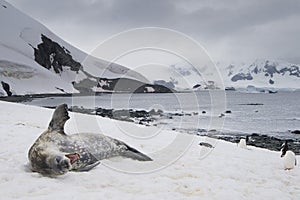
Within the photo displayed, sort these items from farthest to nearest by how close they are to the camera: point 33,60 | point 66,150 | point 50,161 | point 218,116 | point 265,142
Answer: point 33,60
point 218,116
point 265,142
point 66,150
point 50,161

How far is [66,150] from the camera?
773cm

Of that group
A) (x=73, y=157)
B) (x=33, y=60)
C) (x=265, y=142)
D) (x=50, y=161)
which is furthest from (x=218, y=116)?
(x=33, y=60)

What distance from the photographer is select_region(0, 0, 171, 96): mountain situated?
11526cm

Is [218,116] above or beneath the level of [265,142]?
above

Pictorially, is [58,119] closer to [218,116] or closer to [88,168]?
[88,168]

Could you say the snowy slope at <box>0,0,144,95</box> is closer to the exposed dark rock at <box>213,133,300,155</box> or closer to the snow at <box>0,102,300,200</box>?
the exposed dark rock at <box>213,133,300,155</box>

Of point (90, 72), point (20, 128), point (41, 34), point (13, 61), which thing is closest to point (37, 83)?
point (13, 61)

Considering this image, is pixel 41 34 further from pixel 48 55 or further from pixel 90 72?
pixel 90 72

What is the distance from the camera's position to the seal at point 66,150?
6.84 metres

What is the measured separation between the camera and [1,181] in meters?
6.46

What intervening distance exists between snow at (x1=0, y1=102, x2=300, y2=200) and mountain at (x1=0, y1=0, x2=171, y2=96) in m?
94.5

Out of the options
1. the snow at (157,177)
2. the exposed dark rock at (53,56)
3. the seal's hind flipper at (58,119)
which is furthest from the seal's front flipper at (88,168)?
the exposed dark rock at (53,56)

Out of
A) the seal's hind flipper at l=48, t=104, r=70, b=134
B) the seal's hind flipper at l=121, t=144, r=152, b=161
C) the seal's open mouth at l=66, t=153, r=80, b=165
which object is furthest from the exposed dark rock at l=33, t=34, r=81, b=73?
the seal's open mouth at l=66, t=153, r=80, b=165

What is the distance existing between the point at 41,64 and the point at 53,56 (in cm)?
1336
